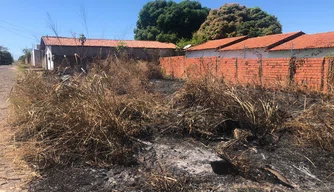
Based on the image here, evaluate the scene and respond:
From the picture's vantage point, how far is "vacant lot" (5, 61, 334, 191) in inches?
149

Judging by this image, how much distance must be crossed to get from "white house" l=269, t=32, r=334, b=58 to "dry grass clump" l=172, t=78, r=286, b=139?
7.88 meters

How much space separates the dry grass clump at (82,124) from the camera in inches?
177

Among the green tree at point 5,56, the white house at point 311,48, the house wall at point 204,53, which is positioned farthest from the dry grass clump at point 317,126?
the green tree at point 5,56

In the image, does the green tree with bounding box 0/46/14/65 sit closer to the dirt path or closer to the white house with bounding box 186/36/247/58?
the white house with bounding box 186/36/247/58

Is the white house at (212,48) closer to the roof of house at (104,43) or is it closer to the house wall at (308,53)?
the house wall at (308,53)

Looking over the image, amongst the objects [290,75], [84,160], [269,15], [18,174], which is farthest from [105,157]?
[269,15]

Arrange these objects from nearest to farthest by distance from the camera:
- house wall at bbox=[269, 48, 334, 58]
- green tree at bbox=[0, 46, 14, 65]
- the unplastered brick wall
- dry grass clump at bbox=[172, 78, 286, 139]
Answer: dry grass clump at bbox=[172, 78, 286, 139] < the unplastered brick wall < house wall at bbox=[269, 48, 334, 58] < green tree at bbox=[0, 46, 14, 65]

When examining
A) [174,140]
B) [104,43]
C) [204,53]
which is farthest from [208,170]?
[104,43]

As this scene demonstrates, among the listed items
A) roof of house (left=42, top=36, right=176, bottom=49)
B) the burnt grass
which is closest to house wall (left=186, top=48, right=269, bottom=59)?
roof of house (left=42, top=36, right=176, bottom=49)

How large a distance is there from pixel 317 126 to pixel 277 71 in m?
6.79

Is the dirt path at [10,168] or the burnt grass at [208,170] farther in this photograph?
the dirt path at [10,168]

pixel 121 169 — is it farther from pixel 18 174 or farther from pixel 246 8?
pixel 246 8

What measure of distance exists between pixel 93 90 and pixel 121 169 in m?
2.06

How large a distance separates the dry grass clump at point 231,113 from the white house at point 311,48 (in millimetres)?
7883
